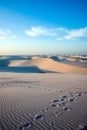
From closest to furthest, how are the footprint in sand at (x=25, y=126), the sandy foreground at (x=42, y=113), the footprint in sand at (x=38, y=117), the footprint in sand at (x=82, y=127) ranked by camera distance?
1. the footprint in sand at (x=82, y=127)
2. the footprint in sand at (x=25, y=126)
3. the sandy foreground at (x=42, y=113)
4. the footprint in sand at (x=38, y=117)

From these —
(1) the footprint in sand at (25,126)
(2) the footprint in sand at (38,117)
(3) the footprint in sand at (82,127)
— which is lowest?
(3) the footprint in sand at (82,127)

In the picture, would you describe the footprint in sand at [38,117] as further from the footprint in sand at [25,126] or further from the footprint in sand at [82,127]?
the footprint in sand at [82,127]

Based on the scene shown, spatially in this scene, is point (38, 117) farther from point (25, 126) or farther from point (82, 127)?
point (82, 127)

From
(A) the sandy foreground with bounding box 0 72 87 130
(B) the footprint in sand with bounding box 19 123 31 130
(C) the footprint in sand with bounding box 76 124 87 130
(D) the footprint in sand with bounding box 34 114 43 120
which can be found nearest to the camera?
(C) the footprint in sand with bounding box 76 124 87 130

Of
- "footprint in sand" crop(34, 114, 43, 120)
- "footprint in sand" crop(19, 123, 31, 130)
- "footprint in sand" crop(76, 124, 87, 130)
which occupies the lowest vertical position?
"footprint in sand" crop(76, 124, 87, 130)

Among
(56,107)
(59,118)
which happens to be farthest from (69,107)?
(59,118)

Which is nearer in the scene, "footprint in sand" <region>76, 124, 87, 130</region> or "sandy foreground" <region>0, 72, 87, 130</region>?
"footprint in sand" <region>76, 124, 87, 130</region>

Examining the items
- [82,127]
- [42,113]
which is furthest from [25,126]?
[82,127]

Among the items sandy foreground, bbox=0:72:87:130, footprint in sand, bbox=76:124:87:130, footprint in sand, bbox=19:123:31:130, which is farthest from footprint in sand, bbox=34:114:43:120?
footprint in sand, bbox=76:124:87:130

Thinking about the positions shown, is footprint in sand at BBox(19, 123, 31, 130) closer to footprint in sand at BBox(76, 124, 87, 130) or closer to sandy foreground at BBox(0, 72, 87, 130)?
sandy foreground at BBox(0, 72, 87, 130)

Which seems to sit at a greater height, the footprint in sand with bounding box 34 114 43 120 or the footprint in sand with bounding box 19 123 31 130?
the footprint in sand with bounding box 34 114 43 120

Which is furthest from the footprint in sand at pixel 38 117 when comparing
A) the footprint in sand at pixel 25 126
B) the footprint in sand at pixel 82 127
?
the footprint in sand at pixel 82 127

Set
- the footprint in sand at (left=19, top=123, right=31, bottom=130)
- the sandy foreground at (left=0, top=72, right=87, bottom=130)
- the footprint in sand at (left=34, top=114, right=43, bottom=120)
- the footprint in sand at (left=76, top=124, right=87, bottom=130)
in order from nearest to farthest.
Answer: the footprint in sand at (left=76, top=124, right=87, bottom=130) → the footprint in sand at (left=19, top=123, right=31, bottom=130) → the sandy foreground at (left=0, top=72, right=87, bottom=130) → the footprint in sand at (left=34, top=114, right=43, bottom=120)

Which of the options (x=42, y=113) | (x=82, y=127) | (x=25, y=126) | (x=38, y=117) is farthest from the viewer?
(x=42, y=113)
